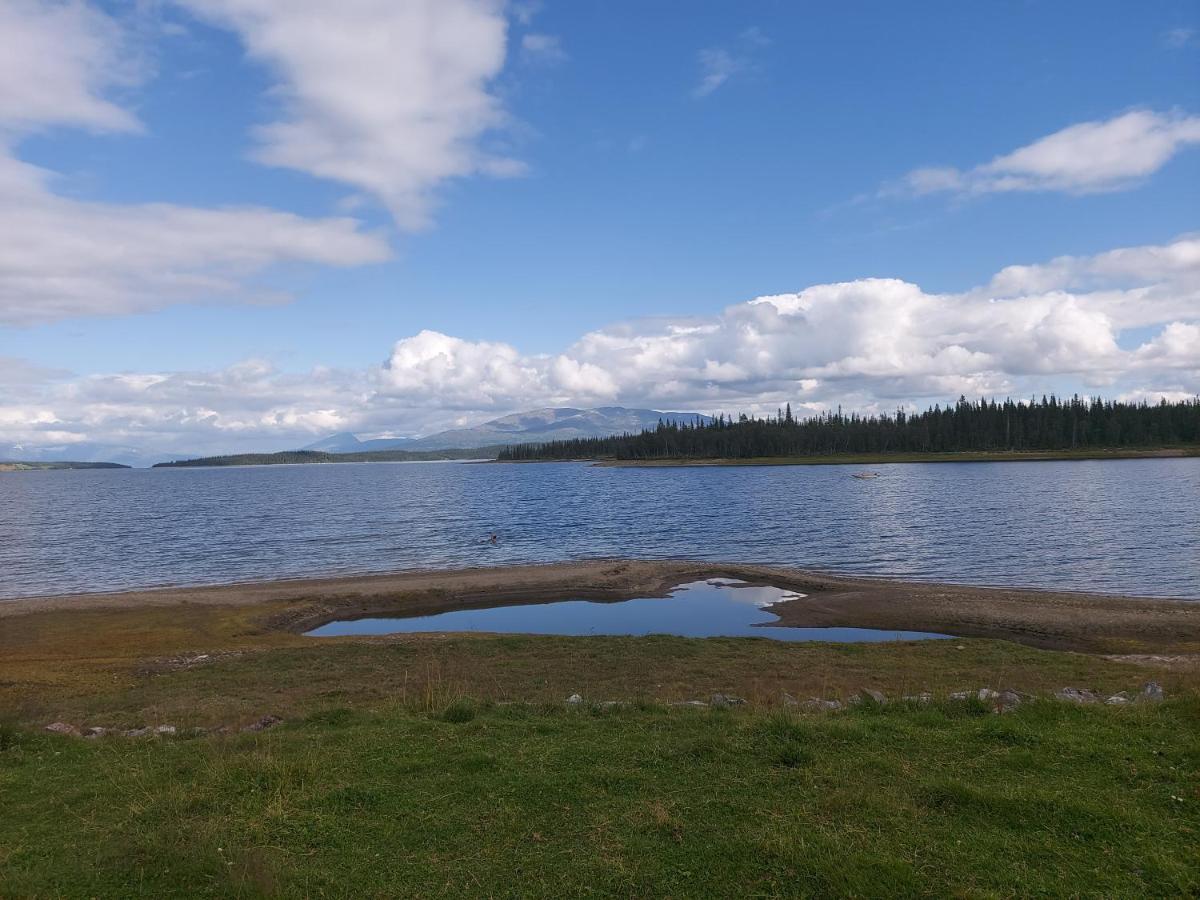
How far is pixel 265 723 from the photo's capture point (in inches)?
591

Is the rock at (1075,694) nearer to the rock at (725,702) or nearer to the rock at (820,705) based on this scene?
the rock at (820,705)

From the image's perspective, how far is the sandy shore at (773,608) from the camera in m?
29.7

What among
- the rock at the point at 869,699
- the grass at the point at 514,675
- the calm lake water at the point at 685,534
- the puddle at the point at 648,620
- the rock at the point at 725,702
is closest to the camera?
the rock at the point at 869,699

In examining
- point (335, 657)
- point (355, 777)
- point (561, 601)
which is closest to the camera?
point (355, 777)

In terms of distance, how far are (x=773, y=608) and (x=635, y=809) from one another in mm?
29125

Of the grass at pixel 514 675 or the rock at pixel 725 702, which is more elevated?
the rock at pixel 725 702

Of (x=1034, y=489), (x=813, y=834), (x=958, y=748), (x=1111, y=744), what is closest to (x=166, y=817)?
(x=813, y=834)

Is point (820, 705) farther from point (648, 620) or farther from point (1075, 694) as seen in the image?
point (648, 620)

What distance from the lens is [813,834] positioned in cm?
793

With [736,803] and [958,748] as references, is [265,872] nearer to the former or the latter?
[736,803]

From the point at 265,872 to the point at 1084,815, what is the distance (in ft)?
31.2

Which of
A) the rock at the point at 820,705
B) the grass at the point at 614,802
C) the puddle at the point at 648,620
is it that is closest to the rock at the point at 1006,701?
the grass at the point at 614,802

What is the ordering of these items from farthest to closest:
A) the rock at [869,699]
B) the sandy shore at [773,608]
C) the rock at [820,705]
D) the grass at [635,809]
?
the sandy shore at [773,608]
the rock at [820,705]
the rock at [869,699]
the grass at [635,809]

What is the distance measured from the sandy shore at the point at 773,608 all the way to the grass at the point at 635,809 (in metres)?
Result: 20.7
